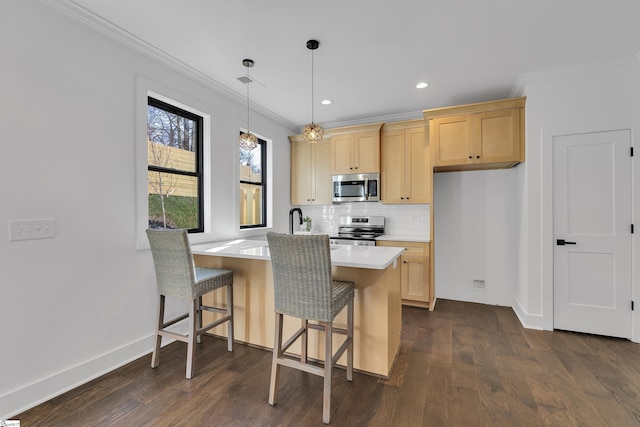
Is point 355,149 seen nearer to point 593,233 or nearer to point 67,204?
point 593,233

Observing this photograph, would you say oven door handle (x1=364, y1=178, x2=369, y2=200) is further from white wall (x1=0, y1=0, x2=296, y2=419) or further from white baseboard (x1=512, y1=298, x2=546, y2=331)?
white wall (x1=0, y1=0, x2=296, y2=419)

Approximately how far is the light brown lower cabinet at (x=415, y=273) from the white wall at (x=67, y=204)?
9.34ft

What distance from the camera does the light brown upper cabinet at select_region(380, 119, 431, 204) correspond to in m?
3.91

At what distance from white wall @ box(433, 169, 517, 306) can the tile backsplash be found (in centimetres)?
20

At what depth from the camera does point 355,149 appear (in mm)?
4254

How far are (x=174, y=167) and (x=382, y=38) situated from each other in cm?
231

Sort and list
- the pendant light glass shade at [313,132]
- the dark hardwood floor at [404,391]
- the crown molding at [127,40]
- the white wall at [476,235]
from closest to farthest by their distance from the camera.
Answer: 1. the dark hardwood floor at [404,391]
2. the crown molding at [127,40]
3. the pendant light glass shade at [313,132]
4. the white wall at [476,235]

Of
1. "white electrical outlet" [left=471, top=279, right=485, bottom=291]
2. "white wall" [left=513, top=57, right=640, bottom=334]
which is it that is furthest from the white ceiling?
"white electrical outlet" [left=471, top=279, right=485, bottom=291]

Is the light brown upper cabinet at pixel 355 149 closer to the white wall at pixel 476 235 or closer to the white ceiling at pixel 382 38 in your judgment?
the white ceiling at pixel 382 38

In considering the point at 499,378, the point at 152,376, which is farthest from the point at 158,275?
the point at 499,378

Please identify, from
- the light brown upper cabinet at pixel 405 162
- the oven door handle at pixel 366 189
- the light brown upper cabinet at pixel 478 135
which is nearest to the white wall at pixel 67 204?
the oven door handle at pixel 366 189

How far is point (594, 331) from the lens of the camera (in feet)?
9.40

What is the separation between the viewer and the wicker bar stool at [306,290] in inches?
68.9

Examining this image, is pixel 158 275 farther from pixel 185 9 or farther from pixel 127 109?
pixel 185 9
